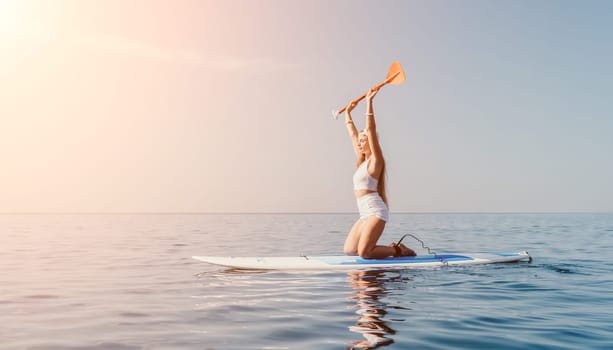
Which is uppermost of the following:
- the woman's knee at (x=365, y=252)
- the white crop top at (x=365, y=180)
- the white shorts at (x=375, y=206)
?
the white crop top at (x=365, y=180)

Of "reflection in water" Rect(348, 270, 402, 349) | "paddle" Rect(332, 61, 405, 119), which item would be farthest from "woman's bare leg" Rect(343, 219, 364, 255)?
"paddle" Rect(332, 61, 405, 119)

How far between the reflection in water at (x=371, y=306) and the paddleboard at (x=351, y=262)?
6.5 inches

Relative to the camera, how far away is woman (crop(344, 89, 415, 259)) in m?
8.14

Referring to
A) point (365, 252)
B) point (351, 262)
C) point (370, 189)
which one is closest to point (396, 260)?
point (365, 252)

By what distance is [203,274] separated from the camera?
8.77 m

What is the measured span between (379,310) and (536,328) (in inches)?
56.0

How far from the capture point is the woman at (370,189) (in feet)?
26.7

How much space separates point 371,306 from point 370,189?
3.03 m

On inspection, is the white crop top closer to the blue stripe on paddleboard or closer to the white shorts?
the white shorts

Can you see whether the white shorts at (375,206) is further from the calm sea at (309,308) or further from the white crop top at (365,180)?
the calm sea at (309,308)

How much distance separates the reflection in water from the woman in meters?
0.41

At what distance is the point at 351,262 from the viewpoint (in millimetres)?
8602

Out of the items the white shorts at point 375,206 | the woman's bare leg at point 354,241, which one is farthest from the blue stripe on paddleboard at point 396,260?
the white shorts at point 375,206

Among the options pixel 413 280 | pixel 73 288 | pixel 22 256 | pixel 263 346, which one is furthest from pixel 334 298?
pixel 22 256
